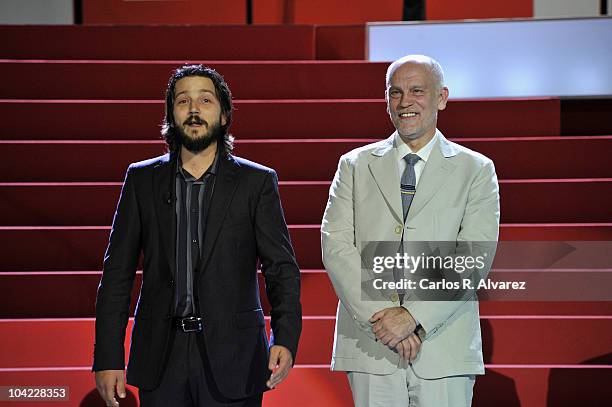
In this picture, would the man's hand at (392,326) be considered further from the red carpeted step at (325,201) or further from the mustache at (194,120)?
the red carpeted step at (325,201)

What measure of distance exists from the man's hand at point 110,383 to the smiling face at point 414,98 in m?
1.06

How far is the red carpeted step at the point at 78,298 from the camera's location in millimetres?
4145

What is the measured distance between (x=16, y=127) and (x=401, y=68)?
2.93 metres

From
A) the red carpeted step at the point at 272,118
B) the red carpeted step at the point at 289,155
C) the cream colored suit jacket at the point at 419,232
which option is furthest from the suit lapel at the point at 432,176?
the red carpeted step at the point at 272,118

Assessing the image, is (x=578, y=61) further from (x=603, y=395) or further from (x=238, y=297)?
(x=238, y=297)

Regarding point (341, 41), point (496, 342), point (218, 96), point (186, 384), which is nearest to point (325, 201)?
point (496, 342)

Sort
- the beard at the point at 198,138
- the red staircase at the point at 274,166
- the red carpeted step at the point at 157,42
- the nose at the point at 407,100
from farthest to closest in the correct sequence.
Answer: the red carpeted step at the point at 157,42 < the red staircase at the point at 274,166 < the nose at the point at 407,100 < the beard at the point at 198,138

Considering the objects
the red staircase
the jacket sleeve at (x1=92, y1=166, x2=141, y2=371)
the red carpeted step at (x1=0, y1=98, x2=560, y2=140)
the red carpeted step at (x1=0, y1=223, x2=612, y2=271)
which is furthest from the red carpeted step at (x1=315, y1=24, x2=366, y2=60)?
the jacket sleeve at (x1=92, y1=166, x2=141, y2=371)

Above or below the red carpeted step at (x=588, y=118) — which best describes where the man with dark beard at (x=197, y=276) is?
below

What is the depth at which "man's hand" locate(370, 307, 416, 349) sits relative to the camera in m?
2.55

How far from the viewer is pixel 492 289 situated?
4.12 meters

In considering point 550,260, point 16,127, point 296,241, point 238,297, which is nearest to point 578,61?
point 550,260

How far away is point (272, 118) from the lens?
16.7ft

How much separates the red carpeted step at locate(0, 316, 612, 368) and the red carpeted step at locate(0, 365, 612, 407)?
170mm
